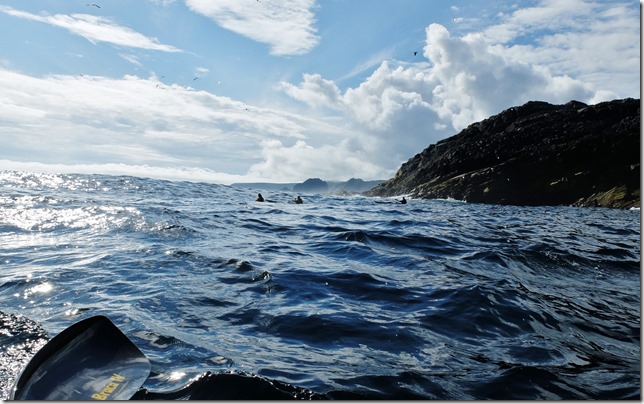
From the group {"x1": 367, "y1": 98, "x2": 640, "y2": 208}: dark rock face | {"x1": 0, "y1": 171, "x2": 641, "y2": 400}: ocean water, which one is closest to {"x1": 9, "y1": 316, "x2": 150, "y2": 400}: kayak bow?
{"x1": 0, "y1": 171, "x2": 641, "y2": 400}: ocean water

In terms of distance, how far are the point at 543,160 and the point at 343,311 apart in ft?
189

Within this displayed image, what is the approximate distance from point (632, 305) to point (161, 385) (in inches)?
327

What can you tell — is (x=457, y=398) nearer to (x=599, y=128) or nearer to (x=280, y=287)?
(x=280, y=287)

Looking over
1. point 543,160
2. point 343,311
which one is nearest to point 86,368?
point 343,311

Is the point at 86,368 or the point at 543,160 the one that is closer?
the point at 86,368

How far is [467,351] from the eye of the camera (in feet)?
19.8

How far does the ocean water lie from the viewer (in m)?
5.09

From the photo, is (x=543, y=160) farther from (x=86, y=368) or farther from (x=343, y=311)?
(x=86, y=368)

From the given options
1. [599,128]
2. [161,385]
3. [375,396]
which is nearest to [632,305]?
[375,396]

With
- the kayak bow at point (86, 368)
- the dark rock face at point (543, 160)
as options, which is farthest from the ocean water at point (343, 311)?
the dark rock face at point (543, 160)

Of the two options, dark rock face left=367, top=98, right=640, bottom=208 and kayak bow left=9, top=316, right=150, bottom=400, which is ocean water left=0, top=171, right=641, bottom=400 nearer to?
kayak bow left=9, top=316, right=150, bottom=400

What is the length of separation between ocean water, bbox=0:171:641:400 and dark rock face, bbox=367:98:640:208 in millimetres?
36819

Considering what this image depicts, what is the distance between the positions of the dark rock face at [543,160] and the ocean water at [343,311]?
121 feet

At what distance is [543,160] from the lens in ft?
187
